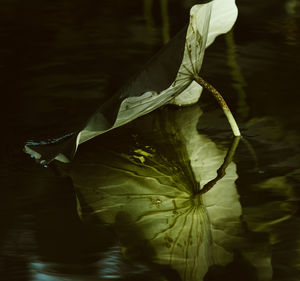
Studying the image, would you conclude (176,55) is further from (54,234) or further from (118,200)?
(54,234)

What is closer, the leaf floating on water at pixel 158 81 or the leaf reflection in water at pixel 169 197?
the leaf reflection in water at pixel 169 197

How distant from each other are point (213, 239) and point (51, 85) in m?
0.85

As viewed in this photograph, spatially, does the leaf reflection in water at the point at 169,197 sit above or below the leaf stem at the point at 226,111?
below

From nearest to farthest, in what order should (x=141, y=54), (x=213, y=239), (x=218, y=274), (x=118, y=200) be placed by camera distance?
(x=218, y=274)
(x=213, y=239)
(x=118, y=200)
(x=141, y=54)

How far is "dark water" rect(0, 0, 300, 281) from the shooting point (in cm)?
89

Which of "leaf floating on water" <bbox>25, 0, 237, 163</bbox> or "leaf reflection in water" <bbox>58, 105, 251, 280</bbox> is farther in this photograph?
"leaf floating on water" <bbox>25, 0, 237, 163</bbox>

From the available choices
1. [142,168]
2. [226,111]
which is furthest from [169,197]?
[226,111]

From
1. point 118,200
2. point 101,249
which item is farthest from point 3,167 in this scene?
point 101,249

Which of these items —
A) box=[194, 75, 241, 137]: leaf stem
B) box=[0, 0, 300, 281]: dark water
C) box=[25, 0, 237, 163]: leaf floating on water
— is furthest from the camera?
box=[194, 75, 241, 137]: leaf stem

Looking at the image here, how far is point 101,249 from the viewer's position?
92 centimetres

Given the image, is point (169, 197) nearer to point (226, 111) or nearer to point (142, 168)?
point (142, 168)

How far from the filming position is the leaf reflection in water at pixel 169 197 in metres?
0.92

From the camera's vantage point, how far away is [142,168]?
1.21 m

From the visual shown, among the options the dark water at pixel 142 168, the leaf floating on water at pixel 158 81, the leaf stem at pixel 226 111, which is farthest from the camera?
the leaf stem at pixel 226 111
